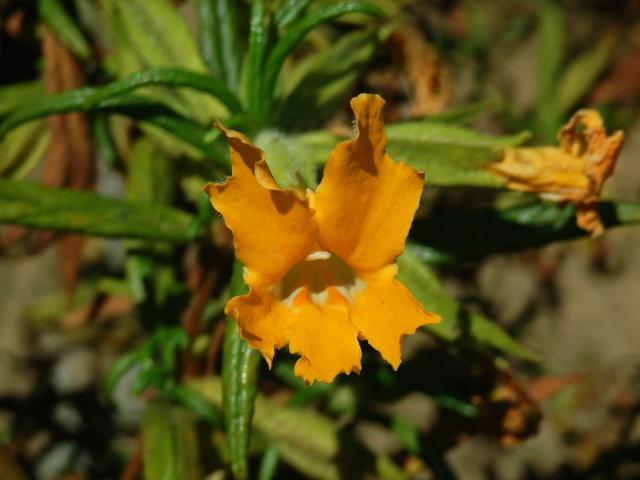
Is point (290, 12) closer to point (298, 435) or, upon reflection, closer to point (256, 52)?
point (256, 52)

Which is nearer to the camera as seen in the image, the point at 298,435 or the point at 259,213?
the point at 259,213

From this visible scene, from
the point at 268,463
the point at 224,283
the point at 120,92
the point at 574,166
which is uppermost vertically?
the point at 120,92

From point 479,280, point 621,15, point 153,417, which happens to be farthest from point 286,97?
point 621,15

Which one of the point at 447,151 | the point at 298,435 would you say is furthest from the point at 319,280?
the point at 298,435

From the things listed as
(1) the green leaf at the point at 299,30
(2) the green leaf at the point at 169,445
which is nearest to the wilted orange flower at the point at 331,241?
(1) the green leaf at the point at 299,30

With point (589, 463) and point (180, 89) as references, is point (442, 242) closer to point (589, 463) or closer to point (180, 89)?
point (180, 89)

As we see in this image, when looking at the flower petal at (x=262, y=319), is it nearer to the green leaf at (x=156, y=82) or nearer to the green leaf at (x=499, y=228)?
the green leaf at (x=156, y=82)
